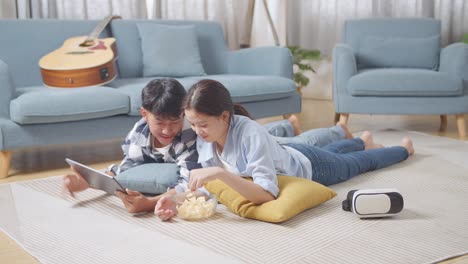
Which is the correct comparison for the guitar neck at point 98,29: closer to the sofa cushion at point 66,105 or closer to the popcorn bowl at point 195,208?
the sofa cushion at point 66,105

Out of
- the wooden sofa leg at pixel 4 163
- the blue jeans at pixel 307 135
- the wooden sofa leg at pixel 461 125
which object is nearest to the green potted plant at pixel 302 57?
the wooden sofa leg at pixel 461 125

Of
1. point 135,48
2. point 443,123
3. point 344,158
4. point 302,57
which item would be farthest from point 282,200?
point 302,57

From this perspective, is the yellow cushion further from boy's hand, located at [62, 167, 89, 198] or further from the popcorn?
boy's hand, located at [62, 167, 89, 198]

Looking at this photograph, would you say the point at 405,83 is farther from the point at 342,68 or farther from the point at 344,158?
the point at 344,158

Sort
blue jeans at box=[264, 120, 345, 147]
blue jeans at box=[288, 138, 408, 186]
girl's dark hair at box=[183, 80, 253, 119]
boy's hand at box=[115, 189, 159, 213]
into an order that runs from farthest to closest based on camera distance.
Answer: blue jeans at box=[264, 120, 345, 147], blue jeans at box=[288, 138, 408, 186], boy's hand at box=[115, 189, 159, 213], girl's dark hair at box=[183, 80, 253, 119]

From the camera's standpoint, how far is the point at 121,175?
233cm

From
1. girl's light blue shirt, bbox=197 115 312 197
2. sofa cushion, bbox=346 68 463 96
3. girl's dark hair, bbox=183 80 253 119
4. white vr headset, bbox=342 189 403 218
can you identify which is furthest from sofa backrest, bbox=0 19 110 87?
white vr headset, bbox=342 189 403 218

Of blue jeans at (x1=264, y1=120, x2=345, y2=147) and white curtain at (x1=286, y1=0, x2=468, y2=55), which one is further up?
white curtain at (x1=286, y1=0, x2=468, y2=55)

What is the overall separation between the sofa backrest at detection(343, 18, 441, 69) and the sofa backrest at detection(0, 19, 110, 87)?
204 cm

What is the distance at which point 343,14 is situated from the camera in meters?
5.42

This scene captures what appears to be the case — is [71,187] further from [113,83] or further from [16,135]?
[113,83]

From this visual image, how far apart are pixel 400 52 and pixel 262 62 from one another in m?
1.04

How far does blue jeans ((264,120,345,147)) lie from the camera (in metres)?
2.75

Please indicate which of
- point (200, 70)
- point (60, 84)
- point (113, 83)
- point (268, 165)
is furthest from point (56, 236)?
point (200, 70)
